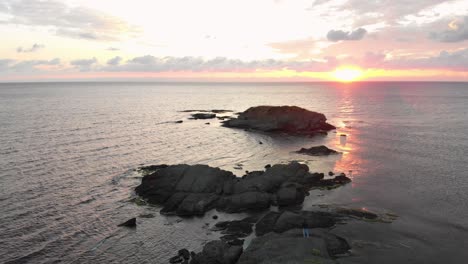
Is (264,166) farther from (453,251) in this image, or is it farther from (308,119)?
(308,119)

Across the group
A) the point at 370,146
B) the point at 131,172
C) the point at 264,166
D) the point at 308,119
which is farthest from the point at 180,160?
the point at 308,119

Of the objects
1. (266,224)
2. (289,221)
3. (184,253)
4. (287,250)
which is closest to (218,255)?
(184,253)

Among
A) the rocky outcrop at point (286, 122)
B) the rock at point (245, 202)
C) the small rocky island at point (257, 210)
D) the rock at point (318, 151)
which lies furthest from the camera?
the rocky outcrop at point (286, 122)

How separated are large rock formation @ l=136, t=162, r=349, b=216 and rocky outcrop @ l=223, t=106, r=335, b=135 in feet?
147

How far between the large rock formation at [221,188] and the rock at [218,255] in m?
10.2

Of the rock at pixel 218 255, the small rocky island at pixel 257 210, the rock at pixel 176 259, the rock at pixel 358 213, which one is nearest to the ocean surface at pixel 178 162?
the rock at pixel 176 259

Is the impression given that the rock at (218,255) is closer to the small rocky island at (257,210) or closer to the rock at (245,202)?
the small rocky island at (257,210)

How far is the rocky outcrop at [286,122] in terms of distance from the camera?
90.8 metres

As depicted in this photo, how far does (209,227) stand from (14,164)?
36.4m

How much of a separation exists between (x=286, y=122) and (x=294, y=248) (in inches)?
2670

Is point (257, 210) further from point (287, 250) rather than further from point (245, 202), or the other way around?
point (287, 250)

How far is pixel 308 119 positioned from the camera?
9294 cm

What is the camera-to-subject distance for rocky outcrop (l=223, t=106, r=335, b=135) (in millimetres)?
90812

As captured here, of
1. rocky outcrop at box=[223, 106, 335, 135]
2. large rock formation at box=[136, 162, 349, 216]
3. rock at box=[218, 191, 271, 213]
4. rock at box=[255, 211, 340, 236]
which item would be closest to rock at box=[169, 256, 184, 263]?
rock at box=[255, 211, 340, 236]
